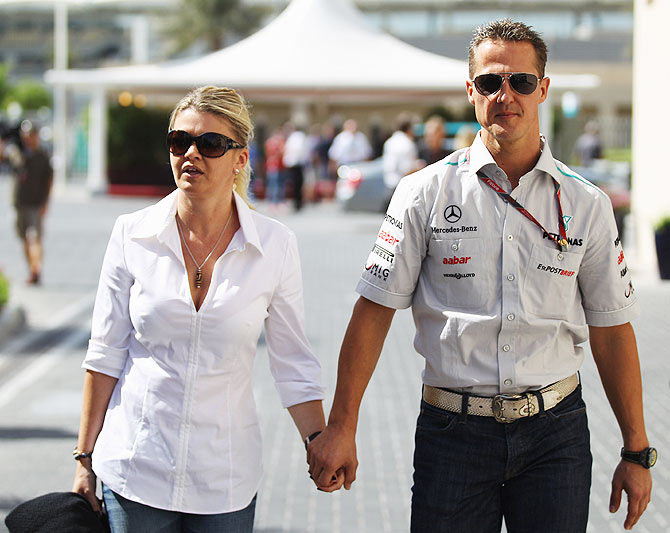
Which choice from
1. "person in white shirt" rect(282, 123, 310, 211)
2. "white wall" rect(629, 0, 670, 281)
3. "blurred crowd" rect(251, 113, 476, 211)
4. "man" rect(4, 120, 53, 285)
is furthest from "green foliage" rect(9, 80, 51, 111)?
"man" rect(4, 120, 53, 285)

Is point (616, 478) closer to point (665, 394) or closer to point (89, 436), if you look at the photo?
point (89, 436)

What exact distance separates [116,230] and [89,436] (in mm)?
595

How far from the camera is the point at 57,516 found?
10.0ft

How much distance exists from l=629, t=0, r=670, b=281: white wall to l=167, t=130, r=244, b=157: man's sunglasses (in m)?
12.2

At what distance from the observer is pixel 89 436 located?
3.25 metres

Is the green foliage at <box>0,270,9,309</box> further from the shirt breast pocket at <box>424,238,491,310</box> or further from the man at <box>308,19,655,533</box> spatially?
the shirt breast pocket at <box>424,238,491,310</box>

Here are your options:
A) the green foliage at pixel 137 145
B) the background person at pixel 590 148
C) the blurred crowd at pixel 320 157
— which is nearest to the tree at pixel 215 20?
the blurred crowd at pixel 320 157

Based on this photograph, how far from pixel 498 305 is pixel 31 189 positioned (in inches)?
464

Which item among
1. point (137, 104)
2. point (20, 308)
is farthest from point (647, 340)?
point (137, 104)

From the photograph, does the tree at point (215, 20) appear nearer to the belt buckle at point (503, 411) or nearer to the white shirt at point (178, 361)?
the white shirt at point (178, 361)

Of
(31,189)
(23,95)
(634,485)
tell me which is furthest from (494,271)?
(23,95)

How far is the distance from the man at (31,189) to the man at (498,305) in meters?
11.4

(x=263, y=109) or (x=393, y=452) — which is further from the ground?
(x=263, y=109)

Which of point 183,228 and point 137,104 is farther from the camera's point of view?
point 137,104
